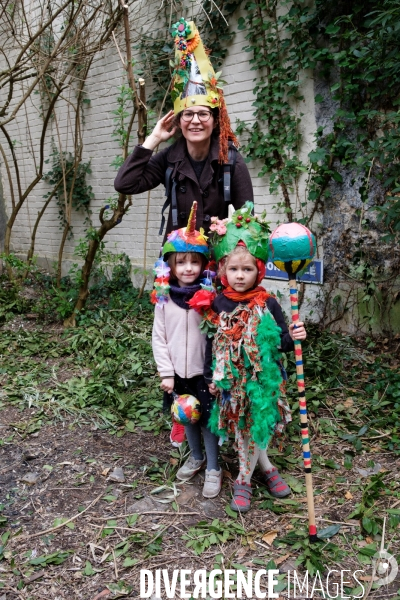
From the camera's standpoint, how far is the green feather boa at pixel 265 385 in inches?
99.0

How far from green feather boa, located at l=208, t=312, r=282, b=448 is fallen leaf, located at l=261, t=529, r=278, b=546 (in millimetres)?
428

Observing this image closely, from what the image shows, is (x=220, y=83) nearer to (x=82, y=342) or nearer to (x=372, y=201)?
(x=372, y=201)

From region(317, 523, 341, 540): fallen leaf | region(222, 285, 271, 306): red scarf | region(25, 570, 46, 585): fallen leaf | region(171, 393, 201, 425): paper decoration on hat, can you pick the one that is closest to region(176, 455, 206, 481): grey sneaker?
region(171, 393, 201, 425): paper decoration on hat

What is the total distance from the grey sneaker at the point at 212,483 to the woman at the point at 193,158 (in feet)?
4.45

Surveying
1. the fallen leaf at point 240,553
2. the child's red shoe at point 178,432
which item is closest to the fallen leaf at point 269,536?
the fallen leaf at point 240,553

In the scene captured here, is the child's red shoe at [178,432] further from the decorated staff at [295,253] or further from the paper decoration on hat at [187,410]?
the decorated staff at [295,253]

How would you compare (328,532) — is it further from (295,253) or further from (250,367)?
(295,253)

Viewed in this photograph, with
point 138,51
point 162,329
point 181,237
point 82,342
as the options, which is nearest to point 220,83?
point 181,237

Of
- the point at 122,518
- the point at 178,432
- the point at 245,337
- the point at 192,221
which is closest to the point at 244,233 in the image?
the point at 192,221

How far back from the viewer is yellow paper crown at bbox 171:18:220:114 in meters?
2.81

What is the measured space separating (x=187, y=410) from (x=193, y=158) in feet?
4.54

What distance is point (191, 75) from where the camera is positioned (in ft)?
9.35

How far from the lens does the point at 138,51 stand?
6.15 m

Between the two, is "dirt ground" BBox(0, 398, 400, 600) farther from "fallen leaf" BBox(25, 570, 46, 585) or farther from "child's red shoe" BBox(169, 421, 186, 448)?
"child's red shoe" BBox(169, 421, 186, 448)
